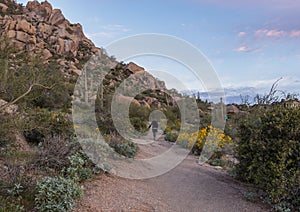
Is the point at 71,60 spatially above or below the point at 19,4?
below

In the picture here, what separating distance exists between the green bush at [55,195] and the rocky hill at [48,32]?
27817mm

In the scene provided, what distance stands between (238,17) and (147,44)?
4.95 meters

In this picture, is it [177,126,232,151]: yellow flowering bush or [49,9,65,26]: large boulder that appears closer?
[177,126,232,151]: yellow flowering bush

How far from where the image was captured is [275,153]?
4.88 metres

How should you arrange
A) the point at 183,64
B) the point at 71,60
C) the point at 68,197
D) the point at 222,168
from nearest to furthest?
the point at 68,197 < the point at 183,64 < the point at 222,168 < the point at 71,60

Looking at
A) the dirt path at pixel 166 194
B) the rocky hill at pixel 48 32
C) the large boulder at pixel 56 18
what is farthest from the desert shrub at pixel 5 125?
the large boulder at pixel 56 18

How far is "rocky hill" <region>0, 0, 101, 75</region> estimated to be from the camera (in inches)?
1345

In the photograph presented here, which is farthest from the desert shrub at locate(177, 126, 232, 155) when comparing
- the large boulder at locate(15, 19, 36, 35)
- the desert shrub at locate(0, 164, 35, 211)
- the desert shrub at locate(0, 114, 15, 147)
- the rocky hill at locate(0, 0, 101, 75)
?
the large boulder at locate(15, 19, 36, 35)

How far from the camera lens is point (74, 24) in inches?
2004

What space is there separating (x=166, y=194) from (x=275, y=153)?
2.19 meters

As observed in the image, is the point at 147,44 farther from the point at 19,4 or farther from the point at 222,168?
the point at 19,4

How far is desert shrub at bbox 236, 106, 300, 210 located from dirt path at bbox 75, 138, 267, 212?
513 mm

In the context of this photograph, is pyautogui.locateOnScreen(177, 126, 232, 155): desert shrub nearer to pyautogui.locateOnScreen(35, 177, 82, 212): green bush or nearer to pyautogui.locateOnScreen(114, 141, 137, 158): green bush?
pyautogui.locateOnScreen(114, 141, 137, 158): green bush

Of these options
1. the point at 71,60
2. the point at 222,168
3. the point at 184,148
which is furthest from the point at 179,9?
the point at 71,60
